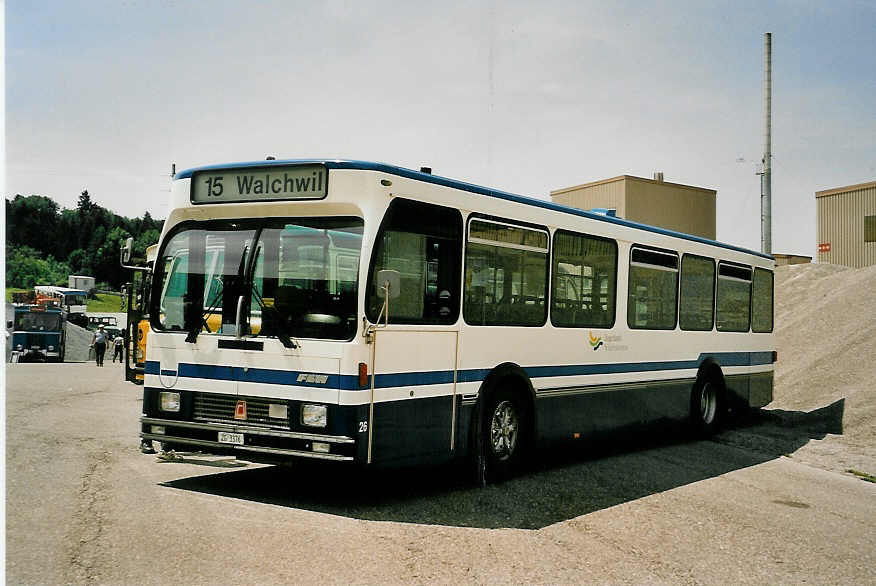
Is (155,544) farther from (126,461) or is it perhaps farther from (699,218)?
(699,218)

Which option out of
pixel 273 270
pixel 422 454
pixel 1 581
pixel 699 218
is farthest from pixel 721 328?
pixel 699 218

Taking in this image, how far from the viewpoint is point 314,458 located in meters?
7.48

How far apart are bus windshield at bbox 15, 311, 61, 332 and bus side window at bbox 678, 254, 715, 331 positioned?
127 feet

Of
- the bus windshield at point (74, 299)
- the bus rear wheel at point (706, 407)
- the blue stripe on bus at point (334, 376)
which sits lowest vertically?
the bus rear wheel at point (706, 407)

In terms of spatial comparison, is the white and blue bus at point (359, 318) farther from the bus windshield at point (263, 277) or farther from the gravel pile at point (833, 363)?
the gravel pile at point (833, 363)

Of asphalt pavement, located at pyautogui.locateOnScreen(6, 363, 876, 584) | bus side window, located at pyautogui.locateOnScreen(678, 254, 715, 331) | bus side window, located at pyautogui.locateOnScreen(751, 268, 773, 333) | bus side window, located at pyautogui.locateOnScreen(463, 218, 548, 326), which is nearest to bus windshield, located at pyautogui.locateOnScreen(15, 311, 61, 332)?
asphalt pavement, located at pyautogui.locateOnScreen(6, 363, 876, 584)

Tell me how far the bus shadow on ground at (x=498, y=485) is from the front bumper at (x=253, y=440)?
0.66 feet

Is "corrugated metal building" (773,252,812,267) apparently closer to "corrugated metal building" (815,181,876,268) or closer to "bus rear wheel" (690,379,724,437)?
"corrugated metal building" (815,181,876,268)

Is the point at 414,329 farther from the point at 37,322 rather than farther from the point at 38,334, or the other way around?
the point at 37,322

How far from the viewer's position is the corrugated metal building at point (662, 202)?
34875mm

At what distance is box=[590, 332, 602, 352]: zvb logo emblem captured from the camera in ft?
36.1

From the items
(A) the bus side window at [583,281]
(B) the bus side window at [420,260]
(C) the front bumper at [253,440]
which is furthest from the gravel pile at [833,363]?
(C) the front bumper at [253,440]

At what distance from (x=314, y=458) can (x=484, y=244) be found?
2.87 meters

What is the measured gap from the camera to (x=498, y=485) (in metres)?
9.16
